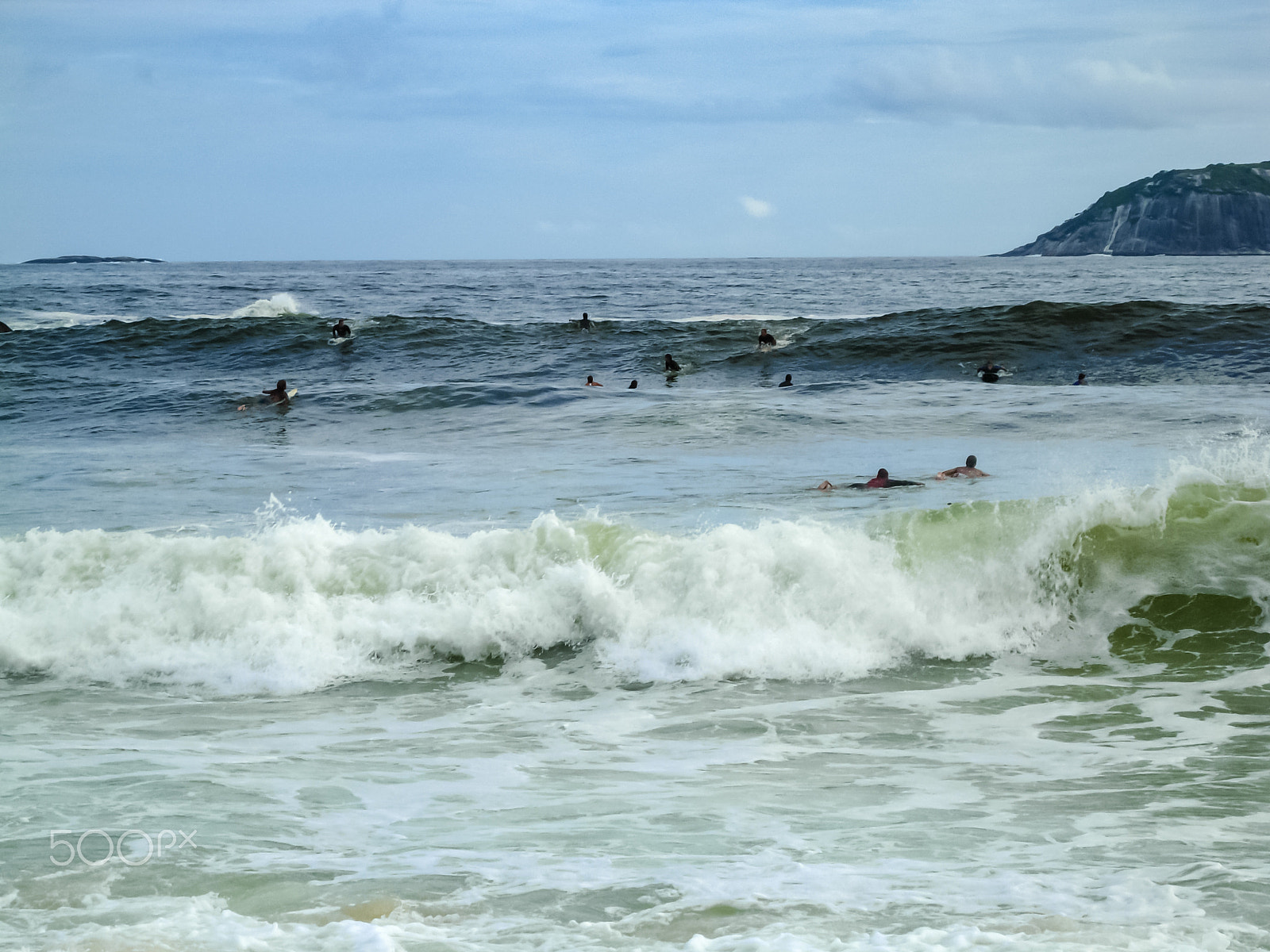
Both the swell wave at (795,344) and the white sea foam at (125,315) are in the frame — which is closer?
the swell wave at (795,344)

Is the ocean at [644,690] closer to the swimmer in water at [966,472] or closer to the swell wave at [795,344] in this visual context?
the swimmer in water at [966,472]

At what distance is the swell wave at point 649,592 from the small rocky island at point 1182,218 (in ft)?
603

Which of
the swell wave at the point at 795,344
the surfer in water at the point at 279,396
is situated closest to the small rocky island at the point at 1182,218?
the swell wave at the point at 795,344

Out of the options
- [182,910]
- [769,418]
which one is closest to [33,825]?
[182,910]

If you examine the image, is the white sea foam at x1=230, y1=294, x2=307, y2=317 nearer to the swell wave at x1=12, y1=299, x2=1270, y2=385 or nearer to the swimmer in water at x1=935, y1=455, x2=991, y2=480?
the swell wave at x1=12, y1=299, x2=1270, y2=385

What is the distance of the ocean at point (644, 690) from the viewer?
4559 millimetres

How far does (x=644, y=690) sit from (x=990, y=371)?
20.0 meters

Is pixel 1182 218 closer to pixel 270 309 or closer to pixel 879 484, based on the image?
pixel 270 309

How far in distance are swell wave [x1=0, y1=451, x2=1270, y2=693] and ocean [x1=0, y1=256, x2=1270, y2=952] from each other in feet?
0.12

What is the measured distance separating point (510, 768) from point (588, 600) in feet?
9.21

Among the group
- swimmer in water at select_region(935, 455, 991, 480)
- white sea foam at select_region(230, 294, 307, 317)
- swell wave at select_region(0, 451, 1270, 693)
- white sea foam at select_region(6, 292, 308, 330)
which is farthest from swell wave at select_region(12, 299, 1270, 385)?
swell wave at select_region(0, 451, 1270, 693)

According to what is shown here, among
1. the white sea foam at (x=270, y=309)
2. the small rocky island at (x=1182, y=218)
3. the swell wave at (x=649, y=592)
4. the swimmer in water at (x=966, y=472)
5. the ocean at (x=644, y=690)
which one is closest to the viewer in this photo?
the ocean at (x=644, y=690)

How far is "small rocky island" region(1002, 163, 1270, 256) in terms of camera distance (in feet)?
566

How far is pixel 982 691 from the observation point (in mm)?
7680
